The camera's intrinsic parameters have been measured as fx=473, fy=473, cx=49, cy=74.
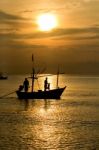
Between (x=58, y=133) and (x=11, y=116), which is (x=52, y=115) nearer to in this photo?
(x=11, y=116)

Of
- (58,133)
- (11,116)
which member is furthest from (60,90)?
(58,133)

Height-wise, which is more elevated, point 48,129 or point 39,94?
point 39,94

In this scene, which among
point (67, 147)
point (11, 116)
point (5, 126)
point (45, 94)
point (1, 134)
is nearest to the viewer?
point (67, 147)

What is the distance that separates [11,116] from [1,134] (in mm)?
10770

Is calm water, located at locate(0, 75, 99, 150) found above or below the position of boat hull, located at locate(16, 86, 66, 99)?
below

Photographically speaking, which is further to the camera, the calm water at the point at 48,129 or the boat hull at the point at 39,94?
the boat hull at the point at 39,94

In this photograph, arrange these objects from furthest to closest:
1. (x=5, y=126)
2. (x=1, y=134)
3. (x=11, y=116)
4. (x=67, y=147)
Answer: (x=11, y=116) < (x=5, y=126) < (x=1, y=134) < (x=67, y=147)

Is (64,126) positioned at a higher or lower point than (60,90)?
lower

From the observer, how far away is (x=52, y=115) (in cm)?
4366

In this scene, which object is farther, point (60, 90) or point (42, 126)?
point (60, 90)

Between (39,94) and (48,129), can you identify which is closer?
(48,129)

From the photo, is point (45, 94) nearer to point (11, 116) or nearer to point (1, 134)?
point (11, 116)

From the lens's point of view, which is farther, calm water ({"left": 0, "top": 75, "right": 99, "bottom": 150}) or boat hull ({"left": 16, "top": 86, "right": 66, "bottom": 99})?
boat hull ({"left": 16, "top": 86, "right": 66, "bottom": 99})

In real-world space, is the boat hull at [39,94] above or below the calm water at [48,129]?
above
